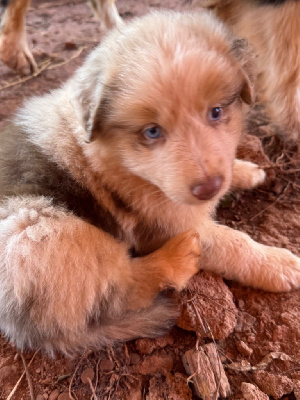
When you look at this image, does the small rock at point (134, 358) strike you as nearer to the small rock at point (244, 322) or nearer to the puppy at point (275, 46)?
the small rock at point (244, 322)

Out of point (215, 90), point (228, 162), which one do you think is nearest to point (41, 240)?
point (228, 162)

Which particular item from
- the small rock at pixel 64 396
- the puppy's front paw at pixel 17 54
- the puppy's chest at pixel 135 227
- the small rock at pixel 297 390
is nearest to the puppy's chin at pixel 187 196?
the puppy's chest at pixel 135 227

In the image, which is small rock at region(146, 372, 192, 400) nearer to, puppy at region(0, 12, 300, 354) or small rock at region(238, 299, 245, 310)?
puppy at region(0, 12, 300, 354)

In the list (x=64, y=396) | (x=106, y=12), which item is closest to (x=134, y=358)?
(x=64, y=396)

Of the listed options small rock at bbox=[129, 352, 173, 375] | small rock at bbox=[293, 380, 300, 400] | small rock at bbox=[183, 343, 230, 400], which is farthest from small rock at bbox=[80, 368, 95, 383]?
small rock at bbox=[293, 380, 300, 400]

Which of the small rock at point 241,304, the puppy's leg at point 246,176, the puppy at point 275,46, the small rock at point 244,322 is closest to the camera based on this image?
the small rock at point 244,322

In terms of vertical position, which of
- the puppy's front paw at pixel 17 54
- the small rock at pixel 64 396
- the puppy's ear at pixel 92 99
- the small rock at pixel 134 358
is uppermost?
the puppy's ear at pixel 92 99

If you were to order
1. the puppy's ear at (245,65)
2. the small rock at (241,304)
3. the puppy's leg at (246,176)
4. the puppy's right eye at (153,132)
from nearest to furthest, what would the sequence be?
the puppy's right eye at (153,132), the puppy's ear at (245,65), the small rock at (241,304), the puppy's leg at (246,176)
